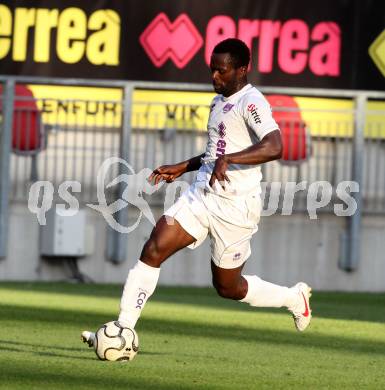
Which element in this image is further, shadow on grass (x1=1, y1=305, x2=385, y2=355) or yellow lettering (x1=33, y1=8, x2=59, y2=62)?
yellow lettering (x1=33, y1=8, x2=59, y2=62)

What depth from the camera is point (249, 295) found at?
1055 cm

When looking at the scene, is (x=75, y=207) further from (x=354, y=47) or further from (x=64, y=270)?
(x=354, y=47)

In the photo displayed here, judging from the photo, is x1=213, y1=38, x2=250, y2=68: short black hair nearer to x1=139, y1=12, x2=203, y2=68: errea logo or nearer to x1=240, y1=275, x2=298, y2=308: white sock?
x1=240, y1=275, x2=298, y2=308: white sock

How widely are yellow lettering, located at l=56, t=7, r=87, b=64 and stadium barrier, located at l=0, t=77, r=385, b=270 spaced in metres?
0.50

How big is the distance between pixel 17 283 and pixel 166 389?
402 inches

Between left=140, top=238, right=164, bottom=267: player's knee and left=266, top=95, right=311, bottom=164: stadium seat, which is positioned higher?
left=266, top=95, right=311, bottom=164: stadium seat

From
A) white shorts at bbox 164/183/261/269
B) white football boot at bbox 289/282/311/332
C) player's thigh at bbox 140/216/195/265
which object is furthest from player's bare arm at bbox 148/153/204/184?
white football boot at bbox 289/282/311/332

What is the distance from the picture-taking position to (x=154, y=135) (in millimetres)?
19641

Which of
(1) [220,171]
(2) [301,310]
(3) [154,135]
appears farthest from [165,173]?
(3) [154,135]

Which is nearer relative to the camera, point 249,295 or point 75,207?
point 249,295

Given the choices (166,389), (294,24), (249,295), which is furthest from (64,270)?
(166,389)

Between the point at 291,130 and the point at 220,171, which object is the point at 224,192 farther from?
the point at 291,130

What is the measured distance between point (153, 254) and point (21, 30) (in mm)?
10589

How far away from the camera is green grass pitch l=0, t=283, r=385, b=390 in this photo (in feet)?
29.2
